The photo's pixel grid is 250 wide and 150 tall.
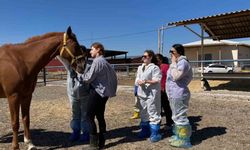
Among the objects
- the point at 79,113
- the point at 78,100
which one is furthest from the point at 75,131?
the point at 78,100

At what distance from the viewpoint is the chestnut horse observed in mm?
4891

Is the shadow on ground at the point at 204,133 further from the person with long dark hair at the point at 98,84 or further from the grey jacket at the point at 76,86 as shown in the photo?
the grey jacket at the point at 76,86

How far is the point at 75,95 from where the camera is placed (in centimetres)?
545

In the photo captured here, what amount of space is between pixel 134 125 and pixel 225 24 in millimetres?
10010

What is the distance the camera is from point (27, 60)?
5020mm

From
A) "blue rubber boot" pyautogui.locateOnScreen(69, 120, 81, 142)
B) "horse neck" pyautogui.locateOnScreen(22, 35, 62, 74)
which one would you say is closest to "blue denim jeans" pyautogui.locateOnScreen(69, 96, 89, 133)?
"blue rubber boot" pyautogui.locateOnScreen(69, 120, 81, 142)

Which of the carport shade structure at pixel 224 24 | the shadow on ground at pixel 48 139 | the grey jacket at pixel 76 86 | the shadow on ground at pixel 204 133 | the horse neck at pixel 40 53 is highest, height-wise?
the carport shade structure at pixel 224 24

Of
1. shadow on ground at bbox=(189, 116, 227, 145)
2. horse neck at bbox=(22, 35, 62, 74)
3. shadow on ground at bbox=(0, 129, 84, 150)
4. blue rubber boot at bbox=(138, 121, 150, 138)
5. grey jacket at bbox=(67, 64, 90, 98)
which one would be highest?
horse neck at bbox=(22, 35, 62, 74)

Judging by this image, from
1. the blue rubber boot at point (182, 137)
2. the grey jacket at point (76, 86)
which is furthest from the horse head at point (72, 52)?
the blue rubber boot at point (182, 137)

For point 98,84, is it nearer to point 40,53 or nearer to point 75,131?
point 40,53

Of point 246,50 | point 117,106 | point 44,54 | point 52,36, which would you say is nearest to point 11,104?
point 44,54

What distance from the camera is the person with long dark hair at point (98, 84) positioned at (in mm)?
4863

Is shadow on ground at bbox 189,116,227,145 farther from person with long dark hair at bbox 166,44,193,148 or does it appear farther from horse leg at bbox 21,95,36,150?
horse leg at bbox 21,95,36,150

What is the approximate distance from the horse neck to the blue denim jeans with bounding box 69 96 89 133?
0.86 metres
